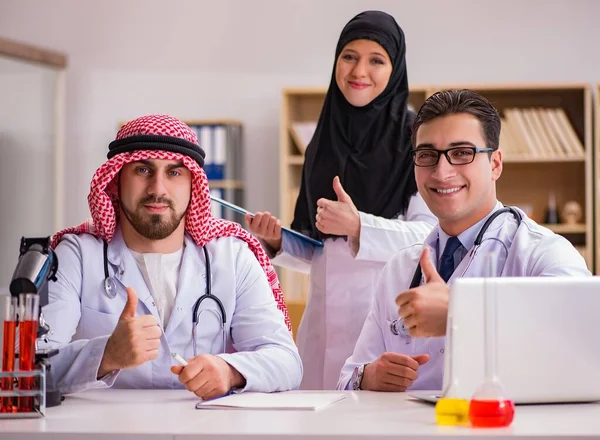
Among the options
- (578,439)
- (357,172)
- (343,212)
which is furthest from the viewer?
(357,172)

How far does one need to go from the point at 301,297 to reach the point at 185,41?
206cm

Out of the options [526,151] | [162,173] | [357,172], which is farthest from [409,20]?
[162,173]

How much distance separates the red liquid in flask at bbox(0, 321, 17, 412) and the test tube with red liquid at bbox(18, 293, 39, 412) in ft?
0.06

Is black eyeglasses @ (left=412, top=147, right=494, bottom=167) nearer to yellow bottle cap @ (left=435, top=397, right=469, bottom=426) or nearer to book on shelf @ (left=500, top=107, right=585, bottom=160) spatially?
yellow bottle cap @ (left=435, top=397, right=469, bottom=426)

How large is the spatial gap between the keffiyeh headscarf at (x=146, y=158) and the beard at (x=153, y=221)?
0.26ft

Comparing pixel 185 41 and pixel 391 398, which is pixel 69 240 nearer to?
pixel 391 398

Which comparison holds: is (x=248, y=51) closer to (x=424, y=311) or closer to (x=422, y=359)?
(x=422, y=359)

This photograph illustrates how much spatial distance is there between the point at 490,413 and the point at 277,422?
1.28 feet

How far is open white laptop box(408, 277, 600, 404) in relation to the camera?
1.81 m

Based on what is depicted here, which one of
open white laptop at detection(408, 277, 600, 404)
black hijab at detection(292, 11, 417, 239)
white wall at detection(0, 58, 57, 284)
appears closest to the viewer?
open white laptop at detection(408, 277, 600, 404)

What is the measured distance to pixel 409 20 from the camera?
636 centimetres

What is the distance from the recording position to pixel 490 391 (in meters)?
1.66

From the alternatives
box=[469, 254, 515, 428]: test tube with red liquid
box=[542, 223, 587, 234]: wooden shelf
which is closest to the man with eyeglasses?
box=[469, 254, 515, 428]: test tube with red liquid

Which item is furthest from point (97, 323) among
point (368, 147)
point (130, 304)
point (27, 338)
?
point (368, 147)
